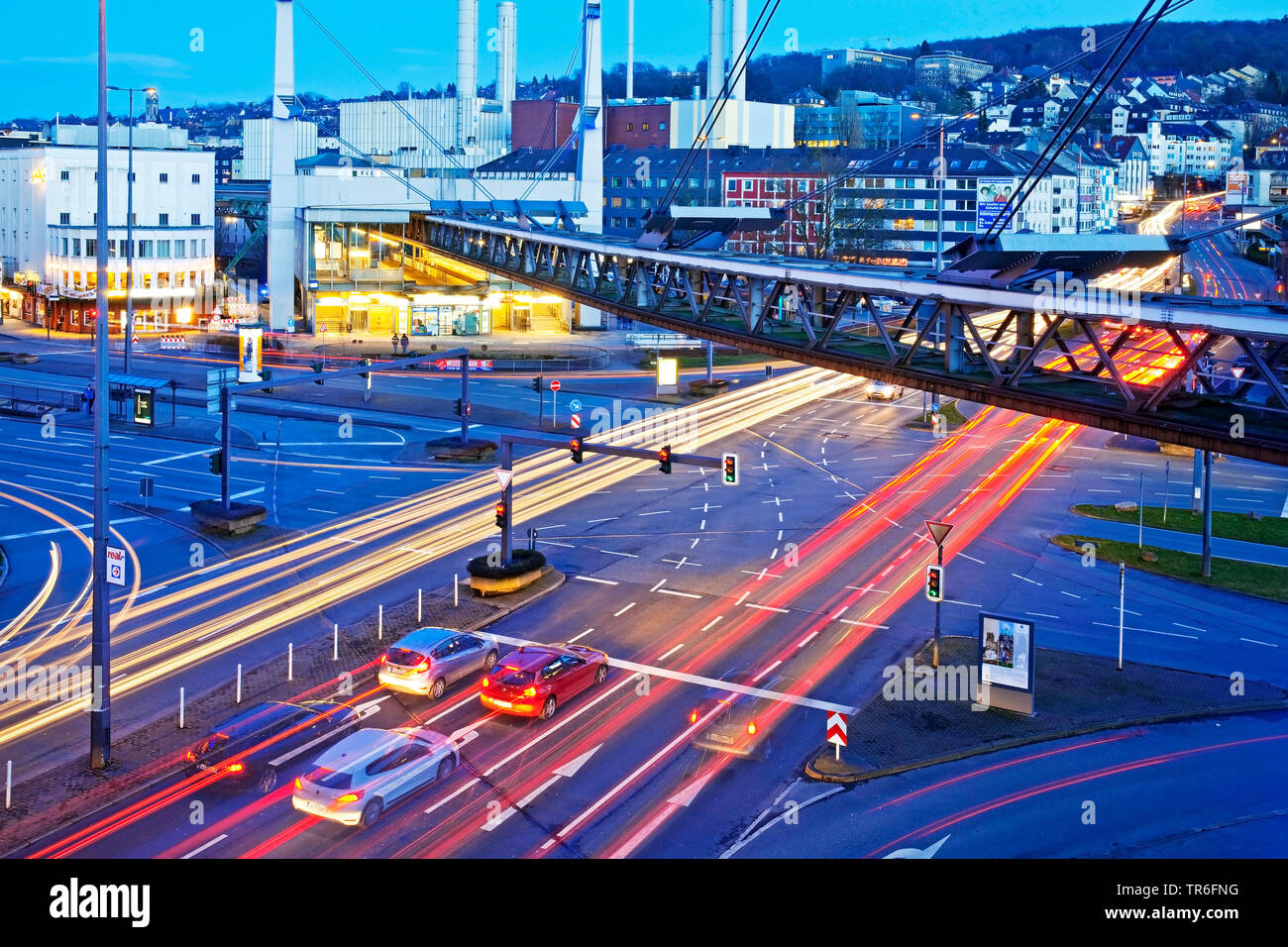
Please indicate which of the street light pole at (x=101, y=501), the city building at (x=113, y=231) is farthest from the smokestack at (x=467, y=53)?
the street light pole at (x=101, y=501)

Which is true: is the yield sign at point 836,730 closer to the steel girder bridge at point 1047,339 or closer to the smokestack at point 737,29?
the steel girder bridge at point 1047,339

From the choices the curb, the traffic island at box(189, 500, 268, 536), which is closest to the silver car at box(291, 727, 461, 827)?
the curb

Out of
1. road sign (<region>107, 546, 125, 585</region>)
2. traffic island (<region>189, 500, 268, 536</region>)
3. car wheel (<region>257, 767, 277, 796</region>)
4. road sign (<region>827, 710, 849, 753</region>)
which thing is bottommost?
car wheel (<region>257, 767, 277, 796</region>)

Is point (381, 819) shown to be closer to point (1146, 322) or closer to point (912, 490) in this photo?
point (1146, 322)

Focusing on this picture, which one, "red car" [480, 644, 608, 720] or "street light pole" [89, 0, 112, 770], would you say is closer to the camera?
"street light pole" [89, 0, 112, 770]

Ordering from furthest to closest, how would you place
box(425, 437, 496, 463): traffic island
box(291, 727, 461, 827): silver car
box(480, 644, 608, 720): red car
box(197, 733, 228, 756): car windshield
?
box(425, 437, 496, 463): traffic island
box(480, 644, 608, 720): red car
box(197, 733, 228, 756): car windshield
box(291, 727, 461, 827): silver car

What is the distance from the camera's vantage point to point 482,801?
16922 mm

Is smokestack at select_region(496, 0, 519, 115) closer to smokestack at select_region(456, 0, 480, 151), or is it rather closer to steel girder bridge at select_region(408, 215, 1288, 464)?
smokestack at select_region(456, 0, 480, 151)

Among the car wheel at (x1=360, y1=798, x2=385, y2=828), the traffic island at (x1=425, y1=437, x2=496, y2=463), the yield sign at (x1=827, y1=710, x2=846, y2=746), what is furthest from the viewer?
the traffic island at (x1=425, y1=437, x2=496, y2=463)

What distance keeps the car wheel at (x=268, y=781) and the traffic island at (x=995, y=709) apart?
7.24 metres

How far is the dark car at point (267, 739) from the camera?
17.4 meters

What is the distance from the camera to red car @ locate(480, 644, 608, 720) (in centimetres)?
1981

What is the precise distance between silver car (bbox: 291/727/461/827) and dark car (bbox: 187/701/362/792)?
95cm

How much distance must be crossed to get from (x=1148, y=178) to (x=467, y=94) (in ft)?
226
